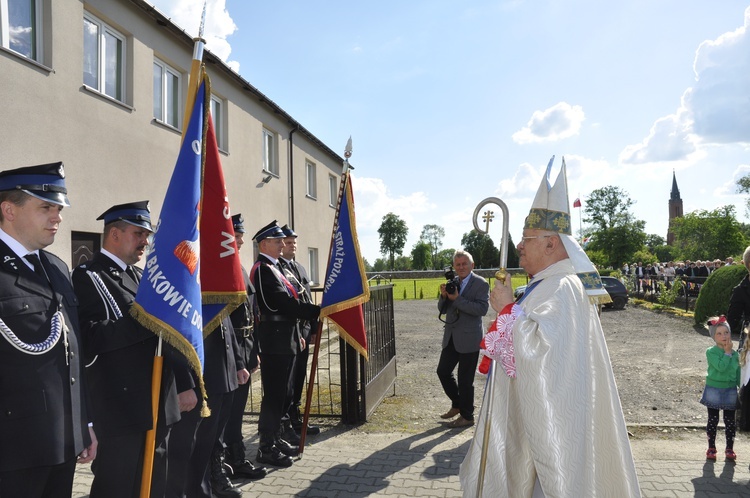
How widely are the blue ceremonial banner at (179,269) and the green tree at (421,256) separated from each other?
9405cm

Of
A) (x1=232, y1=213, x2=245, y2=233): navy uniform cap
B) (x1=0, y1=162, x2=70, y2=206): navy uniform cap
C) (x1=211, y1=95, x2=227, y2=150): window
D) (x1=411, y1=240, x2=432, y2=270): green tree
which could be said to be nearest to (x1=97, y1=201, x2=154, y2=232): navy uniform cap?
(x1=0, y1=162, x2=70, y2=206): navy uniform cap

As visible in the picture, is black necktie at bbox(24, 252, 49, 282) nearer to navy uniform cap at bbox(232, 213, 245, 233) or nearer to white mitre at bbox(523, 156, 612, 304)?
navy uniform cap at bbox(232, 213, 245, 233)

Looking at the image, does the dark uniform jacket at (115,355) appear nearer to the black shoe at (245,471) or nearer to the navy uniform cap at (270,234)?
the black shoe at (245,471)

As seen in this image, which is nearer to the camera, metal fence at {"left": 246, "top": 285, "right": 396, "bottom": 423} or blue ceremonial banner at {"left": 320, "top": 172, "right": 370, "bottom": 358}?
blue ceremonial banner at {"left": 320, "top": 172, "right": 370, "bottom": 358}

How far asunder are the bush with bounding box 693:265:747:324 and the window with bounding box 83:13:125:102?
14810 mm

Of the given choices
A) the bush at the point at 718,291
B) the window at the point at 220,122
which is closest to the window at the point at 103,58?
the window at the point at 220,122

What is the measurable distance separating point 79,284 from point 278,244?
235cm

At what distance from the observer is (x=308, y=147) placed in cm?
1852

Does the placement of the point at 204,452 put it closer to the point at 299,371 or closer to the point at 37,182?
the point at 299,371

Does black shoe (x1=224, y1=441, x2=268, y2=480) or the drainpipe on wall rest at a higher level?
the drainpipe on wall

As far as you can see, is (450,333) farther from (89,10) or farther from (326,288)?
(89,10)

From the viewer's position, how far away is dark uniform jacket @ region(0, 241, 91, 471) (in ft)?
7.36

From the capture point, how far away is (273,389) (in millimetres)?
5012

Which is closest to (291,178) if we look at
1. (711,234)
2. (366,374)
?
(366,374)
